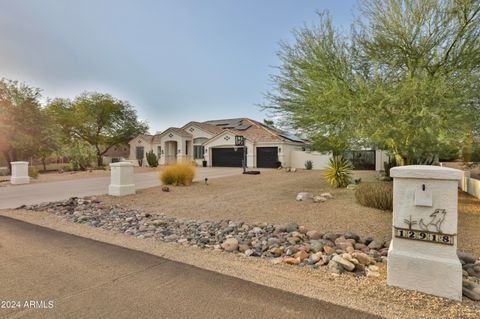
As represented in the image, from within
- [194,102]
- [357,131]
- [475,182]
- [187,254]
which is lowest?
[187,254]

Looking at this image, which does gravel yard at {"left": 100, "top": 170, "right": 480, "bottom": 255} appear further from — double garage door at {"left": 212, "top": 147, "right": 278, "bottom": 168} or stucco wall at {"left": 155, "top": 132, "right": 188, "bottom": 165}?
stucco wall at {"left": 155, "top": 132, "right": 188, "bottom": 165}

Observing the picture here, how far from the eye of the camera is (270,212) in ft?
24.2

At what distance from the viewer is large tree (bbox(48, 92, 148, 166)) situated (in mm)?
34375

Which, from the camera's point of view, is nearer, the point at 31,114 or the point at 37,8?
the point at 37,8

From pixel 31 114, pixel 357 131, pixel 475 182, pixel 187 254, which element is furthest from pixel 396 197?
pixel 31 114

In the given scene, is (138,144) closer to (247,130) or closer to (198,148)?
(198,148)

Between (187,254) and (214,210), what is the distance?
3413 mm

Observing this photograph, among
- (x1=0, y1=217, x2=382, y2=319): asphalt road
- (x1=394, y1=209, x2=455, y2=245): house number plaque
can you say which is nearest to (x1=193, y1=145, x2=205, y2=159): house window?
(x1=0, y1=217, x2=382, y2=319): asphalt road

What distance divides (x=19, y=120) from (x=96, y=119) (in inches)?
558

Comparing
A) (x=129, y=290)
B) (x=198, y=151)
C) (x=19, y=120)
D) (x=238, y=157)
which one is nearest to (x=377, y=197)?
(x=129, y=290)

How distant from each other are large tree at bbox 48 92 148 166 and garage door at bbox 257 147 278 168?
66.4 feet

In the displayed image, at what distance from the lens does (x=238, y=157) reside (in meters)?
29.0

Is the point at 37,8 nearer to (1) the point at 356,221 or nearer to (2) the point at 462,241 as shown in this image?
(1) the point at 356,221

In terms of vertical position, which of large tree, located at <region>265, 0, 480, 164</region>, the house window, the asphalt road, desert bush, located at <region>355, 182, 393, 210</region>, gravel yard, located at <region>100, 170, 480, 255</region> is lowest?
the asphalt road
